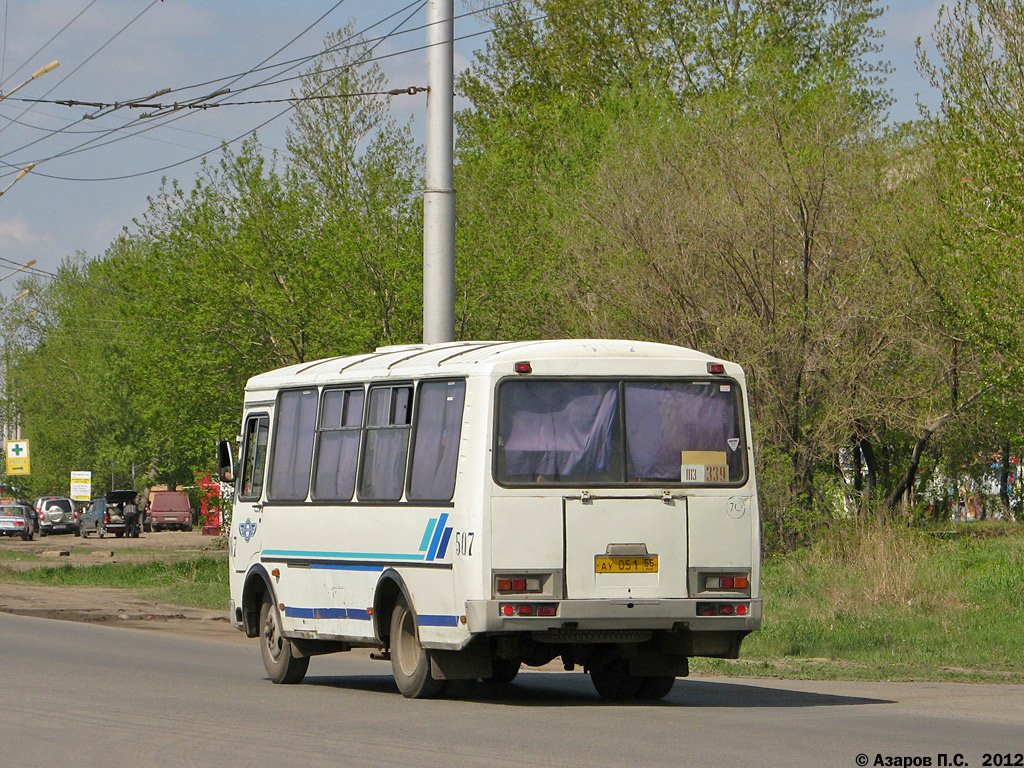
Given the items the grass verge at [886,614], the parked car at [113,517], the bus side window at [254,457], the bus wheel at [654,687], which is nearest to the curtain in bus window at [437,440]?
the bus wheel at [654,687]

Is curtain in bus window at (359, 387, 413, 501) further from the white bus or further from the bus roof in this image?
the bus roof

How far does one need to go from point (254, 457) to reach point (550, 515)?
4.77 metres

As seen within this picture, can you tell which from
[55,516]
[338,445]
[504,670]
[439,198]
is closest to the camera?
[338,445]

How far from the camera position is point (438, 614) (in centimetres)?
1277

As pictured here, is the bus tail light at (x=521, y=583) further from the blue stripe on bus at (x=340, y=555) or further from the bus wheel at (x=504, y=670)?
the bus wheel at (x=504, y=670)

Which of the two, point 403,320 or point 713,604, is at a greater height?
point 403,320

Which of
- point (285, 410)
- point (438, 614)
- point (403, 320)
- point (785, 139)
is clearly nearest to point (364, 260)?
point (403, 320)

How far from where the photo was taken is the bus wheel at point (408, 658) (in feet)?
43.2

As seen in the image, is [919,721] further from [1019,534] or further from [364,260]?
[1019,534]

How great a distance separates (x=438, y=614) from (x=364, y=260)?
2363cm

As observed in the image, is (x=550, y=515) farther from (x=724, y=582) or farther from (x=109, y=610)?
(x=109, y=610)

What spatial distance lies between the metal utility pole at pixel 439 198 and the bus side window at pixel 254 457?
17.1 feet

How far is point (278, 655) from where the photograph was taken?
15.4 meters

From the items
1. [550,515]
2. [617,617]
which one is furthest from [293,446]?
[617,617]
